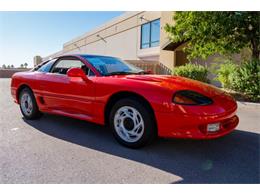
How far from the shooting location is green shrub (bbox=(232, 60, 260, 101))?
7.21 meters

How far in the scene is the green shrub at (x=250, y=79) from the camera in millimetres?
7207

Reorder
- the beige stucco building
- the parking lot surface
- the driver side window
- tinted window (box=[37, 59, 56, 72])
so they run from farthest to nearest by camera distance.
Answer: the beige stucco building
tinted window (box=[37, 59, 56, 72])
the driver side window
the parking lot surface

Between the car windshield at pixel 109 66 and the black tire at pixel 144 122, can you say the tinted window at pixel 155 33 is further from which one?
the black tire at pixel 144 122

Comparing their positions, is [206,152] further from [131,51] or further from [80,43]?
[80,43]

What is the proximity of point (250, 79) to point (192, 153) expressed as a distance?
5.26 metres

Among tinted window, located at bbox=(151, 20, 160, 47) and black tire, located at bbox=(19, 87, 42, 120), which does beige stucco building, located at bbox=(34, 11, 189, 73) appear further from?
black tire, located at bbox=(19, 87, 42, 120)

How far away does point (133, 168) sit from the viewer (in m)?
2.72

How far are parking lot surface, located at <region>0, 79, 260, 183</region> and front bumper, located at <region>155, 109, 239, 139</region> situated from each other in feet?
1.04

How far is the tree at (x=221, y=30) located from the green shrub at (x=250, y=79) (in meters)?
1.23

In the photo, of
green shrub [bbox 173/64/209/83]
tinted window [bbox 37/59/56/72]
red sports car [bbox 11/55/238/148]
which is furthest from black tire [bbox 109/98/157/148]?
green shrub [bbox 173/64/209/83]

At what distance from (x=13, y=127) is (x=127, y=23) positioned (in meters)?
22.2

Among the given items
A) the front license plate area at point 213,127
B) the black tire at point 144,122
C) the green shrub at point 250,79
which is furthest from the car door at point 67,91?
the green shrub at point 250,79

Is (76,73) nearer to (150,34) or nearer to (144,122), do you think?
(144,122)

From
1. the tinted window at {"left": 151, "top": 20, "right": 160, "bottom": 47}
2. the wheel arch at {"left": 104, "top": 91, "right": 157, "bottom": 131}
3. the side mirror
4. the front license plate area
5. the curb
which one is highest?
the tinted window at {"left": 151, "top": 20, "right": 160, "bottom": 47}
